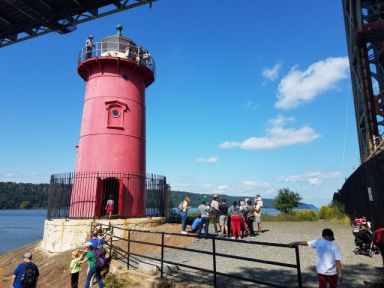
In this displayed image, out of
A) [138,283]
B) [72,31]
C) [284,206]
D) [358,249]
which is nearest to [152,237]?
[138,283]

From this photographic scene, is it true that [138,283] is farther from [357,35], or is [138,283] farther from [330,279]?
[357,35]

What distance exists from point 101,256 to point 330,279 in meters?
5.67

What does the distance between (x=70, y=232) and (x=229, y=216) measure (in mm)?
6737

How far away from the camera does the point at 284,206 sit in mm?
29188

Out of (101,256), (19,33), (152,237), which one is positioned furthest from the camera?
(19,33)

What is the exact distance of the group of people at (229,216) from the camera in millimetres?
12891

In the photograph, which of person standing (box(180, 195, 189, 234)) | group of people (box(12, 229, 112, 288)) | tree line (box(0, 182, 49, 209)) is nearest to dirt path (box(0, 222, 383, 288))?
person standing (box(180, 195, 189, 234))

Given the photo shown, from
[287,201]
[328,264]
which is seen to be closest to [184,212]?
[328,264]

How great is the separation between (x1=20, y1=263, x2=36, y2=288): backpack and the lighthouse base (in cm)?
684

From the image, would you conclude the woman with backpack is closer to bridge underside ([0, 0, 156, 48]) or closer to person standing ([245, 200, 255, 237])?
person standing ([245, 200, 255, 237])

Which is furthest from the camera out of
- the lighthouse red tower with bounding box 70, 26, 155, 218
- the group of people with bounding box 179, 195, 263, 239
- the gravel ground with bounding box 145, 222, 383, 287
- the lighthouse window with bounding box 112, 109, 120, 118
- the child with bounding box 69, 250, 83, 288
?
the lighthouse window with bounding box 112, 109, 120, 118

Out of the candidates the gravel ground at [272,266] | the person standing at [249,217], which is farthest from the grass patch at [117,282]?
the person standing at [249,217]

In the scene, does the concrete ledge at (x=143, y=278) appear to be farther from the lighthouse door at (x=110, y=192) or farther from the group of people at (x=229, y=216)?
the lighthouse door at (x=110, y=192)

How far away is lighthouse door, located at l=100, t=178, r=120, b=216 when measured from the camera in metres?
16.1
